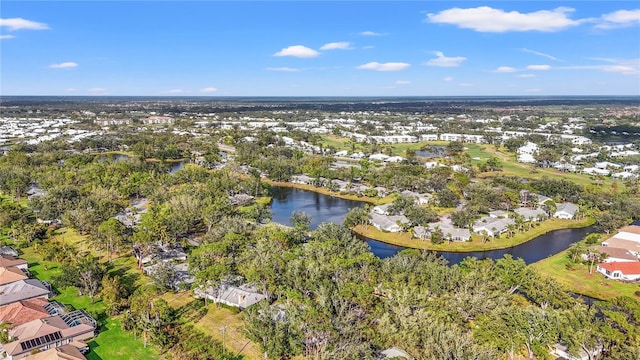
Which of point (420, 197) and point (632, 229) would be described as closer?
point (632, 229)

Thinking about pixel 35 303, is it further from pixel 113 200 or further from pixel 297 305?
pixel 113 200

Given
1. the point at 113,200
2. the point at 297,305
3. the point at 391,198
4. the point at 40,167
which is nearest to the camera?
the point at 297,305

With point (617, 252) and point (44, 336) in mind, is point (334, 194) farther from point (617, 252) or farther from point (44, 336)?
point (44, 336)

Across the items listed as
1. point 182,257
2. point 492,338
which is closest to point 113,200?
point 182,257

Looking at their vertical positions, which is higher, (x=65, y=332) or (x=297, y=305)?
(x=297, y=305)

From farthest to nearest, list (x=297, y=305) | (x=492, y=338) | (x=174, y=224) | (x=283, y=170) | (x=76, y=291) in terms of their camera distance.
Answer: (x=283, y=170) → (x=174, y=224) → (x=76, y=291) → (x=297, y=305) → (x=492, y=338)

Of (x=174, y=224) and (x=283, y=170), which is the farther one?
(x=283, y=170)

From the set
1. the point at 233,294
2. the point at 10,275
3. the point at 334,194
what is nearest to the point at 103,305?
the point at 10,275
